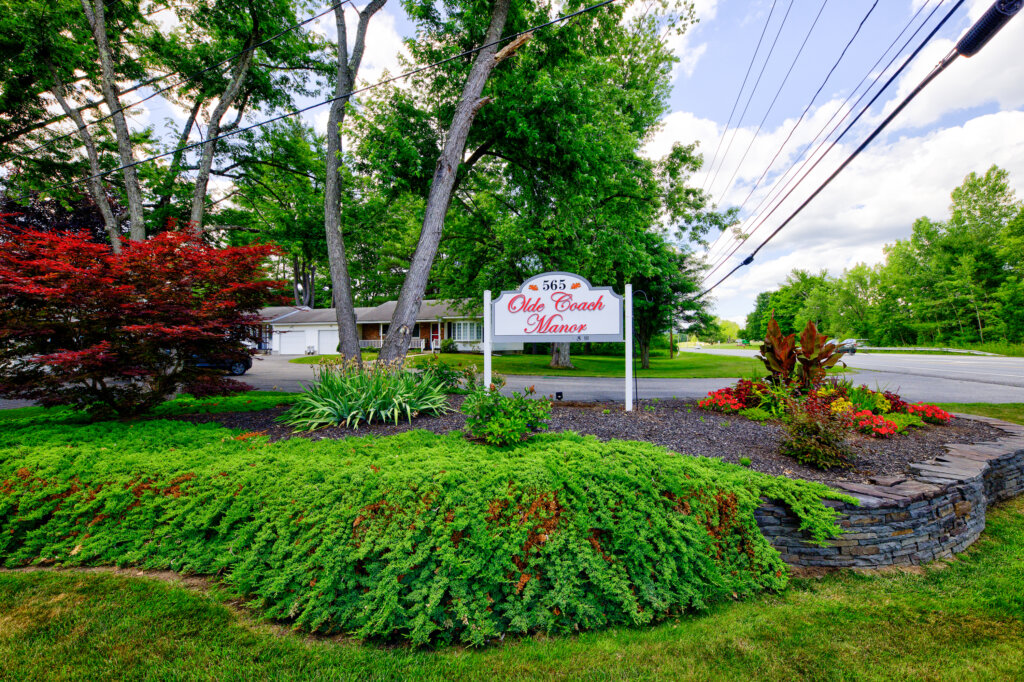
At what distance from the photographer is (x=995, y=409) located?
7.22m

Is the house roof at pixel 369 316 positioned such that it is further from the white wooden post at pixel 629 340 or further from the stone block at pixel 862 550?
the stone block at pixel 862 550

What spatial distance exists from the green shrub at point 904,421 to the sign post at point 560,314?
3.07m

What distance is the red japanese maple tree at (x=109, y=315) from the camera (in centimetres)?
407

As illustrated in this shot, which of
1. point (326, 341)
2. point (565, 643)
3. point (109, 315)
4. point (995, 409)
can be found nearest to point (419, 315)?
point (326, 341)

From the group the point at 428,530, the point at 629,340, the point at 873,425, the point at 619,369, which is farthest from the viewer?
the point at 619,369

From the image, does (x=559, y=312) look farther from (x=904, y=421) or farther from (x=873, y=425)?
(x=904, y=421)

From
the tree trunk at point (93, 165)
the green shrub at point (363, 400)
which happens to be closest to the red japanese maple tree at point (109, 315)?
the green shrub at point (363, 400)

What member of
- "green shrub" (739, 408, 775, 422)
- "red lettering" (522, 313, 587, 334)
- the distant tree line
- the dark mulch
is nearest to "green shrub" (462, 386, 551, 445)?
the dark mulch

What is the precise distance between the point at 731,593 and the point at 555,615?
1.18 metres

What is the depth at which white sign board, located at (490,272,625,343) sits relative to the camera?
5.61 m

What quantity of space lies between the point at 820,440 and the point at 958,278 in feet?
134

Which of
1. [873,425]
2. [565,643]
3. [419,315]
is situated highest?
[419,315]

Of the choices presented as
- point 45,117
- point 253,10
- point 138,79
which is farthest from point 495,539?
point 45,117

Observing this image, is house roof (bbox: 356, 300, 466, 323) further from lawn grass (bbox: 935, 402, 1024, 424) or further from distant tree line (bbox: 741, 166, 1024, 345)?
distant tree line (bbox: 741, 166, 1024, 345)
